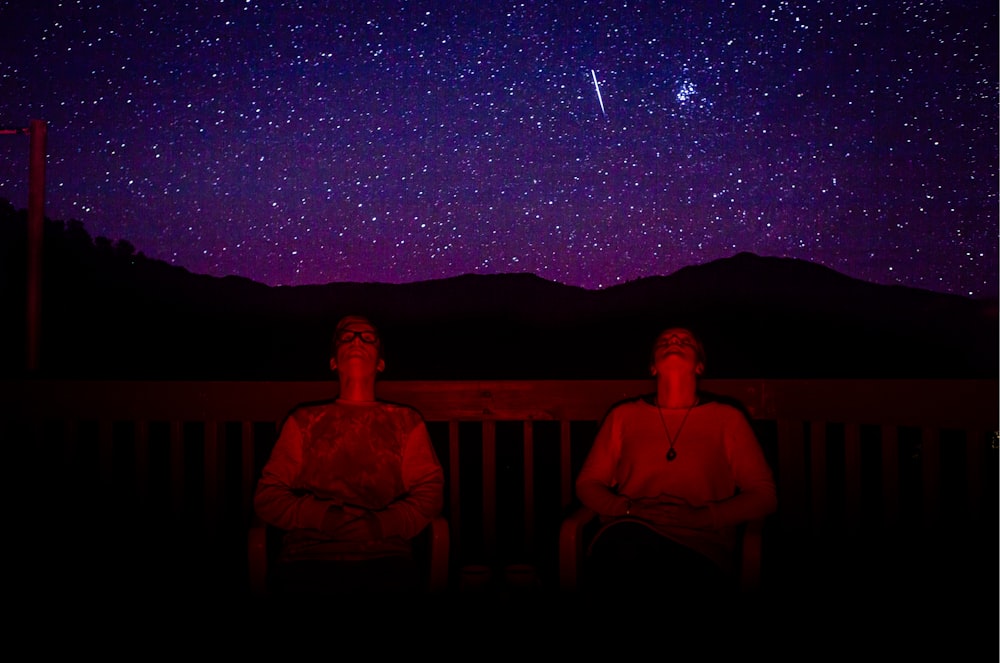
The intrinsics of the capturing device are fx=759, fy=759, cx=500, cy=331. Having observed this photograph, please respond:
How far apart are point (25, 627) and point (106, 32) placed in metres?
4.13

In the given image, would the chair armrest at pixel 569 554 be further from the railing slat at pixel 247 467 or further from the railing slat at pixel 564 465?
the railing slat at pixel 247 467

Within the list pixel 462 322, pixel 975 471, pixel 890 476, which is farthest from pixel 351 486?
pixel 462 322

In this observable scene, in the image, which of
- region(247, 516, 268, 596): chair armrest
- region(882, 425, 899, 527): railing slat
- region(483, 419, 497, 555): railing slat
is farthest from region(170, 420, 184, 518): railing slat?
region(882, 425, 899, 527): railing slat

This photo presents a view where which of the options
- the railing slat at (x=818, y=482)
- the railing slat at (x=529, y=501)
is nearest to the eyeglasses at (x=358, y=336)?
the railing slat at (x=529, y=501)

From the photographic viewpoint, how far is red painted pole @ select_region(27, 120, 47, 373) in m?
4.46

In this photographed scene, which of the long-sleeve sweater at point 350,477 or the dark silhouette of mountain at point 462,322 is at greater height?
the dark silhouette of mountain at point 462,322

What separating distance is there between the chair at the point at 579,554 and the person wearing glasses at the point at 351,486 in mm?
489

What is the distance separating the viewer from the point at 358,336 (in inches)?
121

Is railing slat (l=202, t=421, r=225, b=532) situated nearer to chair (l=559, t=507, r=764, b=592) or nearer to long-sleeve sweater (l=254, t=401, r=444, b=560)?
long-sleeve sweater (l=254, t=401, r=444, b=560)

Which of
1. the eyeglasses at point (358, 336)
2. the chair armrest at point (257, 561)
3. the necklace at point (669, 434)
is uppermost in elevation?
the eyeglasses at point (358, 336)

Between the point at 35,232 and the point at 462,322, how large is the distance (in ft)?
15.2

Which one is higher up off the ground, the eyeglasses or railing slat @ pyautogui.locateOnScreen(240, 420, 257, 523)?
the eyeglasses

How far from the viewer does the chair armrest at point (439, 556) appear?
270 cm

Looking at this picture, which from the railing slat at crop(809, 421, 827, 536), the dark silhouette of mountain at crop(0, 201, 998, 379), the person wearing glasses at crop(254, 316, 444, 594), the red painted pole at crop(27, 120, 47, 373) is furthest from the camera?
the dark silhouette of mountain at crop(0, 201, 998, 379)
